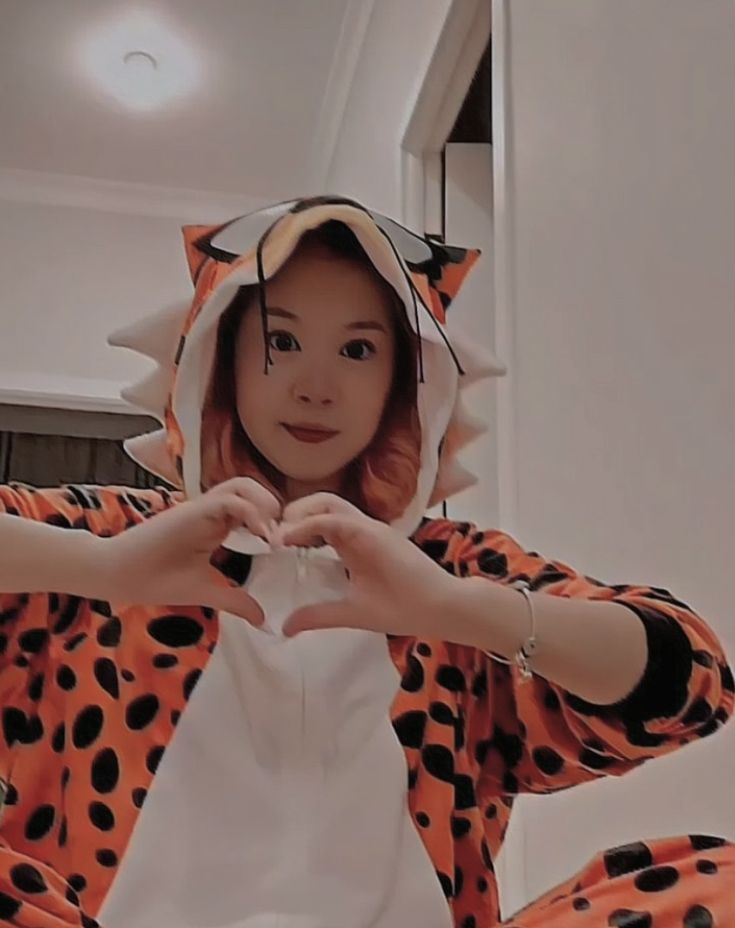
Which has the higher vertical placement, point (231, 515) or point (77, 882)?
point (231, 515)

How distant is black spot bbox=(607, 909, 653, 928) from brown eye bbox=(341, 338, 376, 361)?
13.9 inches

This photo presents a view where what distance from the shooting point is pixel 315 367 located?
731mm

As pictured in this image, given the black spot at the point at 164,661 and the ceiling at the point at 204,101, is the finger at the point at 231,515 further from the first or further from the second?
the ceiling at the point at 204,101

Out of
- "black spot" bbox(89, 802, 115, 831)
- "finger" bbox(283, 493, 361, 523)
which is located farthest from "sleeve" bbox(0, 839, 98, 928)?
"finger" bbox(283, 493, 361, 523)

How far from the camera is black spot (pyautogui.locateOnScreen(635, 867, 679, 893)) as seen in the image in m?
0.53

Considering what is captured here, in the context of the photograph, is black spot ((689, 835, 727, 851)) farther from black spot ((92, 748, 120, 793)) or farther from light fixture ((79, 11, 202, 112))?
light fixture ((79, 11, 202, 112))

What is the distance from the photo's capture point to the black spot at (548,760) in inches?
28.5

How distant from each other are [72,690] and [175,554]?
0.14 metres

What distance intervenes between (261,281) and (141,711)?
25cm

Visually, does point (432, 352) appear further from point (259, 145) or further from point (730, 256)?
point (259, 145)

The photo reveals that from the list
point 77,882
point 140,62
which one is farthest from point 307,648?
point 140,62

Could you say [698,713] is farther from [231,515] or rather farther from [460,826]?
[231,515]

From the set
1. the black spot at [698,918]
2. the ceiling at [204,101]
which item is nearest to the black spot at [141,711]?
the black spot at [698,918]

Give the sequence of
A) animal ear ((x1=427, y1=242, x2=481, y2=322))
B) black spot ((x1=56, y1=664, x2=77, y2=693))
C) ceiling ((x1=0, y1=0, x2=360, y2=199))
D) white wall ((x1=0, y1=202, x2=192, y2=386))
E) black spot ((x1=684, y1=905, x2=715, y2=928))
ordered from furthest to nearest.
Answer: white wall ((x1=0, y1=202, x2=192, y2=386)) < ceiling ((x1=0, y1=0, x2=360, y2=199)) < animal ear ((x1=427, y1=242, x2=481, y2=322)) < black spot ((x1=56, y1=664, x2=77, y2=693)) < black spot ((x1=684, y1=905, x2=715, y2=928))
